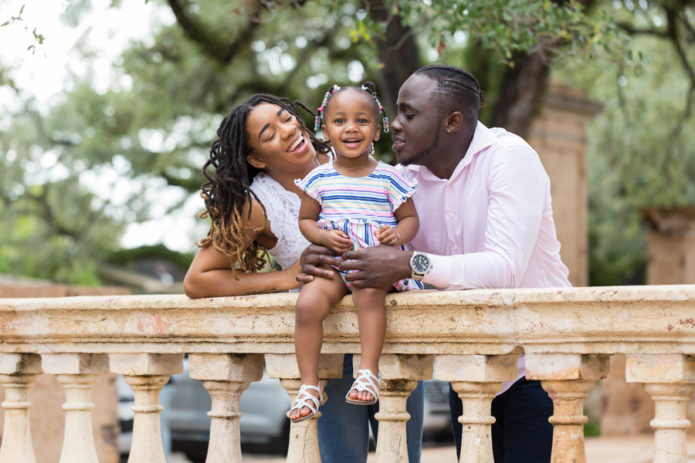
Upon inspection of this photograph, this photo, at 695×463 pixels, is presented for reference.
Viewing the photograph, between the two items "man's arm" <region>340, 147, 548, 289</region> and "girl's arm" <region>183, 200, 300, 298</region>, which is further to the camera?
"girl's arm" <region>183, 200, 300, 298</region>

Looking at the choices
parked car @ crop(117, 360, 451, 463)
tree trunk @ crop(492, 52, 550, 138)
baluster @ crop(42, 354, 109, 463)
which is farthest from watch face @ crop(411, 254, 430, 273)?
parked car @ crop(117, 360, 451, 463)

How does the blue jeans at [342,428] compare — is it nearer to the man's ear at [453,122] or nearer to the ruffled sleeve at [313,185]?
the ruffled sleeve at [313,185]

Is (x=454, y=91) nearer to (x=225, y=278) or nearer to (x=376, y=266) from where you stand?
(x=376, y=266)

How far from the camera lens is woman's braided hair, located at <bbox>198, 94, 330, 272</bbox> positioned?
3137 mm

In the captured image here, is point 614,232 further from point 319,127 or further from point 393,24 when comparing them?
point 319,127

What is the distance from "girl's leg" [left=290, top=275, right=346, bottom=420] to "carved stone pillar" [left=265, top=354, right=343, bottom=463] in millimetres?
179

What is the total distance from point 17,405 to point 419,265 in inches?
66.6

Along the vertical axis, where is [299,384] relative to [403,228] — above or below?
below

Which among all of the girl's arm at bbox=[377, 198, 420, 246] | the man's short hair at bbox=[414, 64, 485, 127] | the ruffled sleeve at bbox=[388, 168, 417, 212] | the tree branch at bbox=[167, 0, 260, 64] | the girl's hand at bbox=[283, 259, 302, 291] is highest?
the tree branch at bbox=[167, 0, 260, 64]

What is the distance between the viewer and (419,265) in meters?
2.80

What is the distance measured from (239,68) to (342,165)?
9638 millimetres

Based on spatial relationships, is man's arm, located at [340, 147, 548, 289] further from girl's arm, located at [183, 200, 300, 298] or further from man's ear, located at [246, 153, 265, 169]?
man's ear, located at [246, 153, 265, 169]

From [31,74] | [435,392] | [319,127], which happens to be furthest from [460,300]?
[435,392]

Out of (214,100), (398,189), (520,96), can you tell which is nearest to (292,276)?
(398,189)
